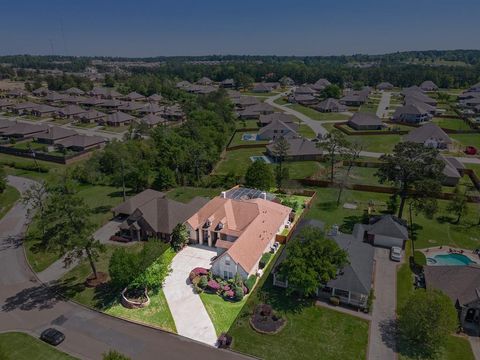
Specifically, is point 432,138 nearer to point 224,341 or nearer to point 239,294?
point 239,294

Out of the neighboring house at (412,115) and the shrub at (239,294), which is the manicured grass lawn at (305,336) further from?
the neighboring house at (412,115)

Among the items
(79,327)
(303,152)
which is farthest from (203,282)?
(303,152)

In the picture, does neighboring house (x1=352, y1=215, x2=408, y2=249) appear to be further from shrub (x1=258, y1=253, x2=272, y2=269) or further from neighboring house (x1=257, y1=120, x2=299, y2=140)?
neighboring house (x1=257, y1=120, x2=299, y2=140)

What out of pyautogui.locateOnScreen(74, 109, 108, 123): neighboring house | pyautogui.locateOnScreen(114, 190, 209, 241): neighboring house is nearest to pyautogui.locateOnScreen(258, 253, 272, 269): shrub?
pyautogui.locateOnScreen(114, 190, 209, 241): neighboring house

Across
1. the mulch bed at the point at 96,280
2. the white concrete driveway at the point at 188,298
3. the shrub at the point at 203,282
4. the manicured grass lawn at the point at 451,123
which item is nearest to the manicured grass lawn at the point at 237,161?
the white concrete driveway at the point at 188,298

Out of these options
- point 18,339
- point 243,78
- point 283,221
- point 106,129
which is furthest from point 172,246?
point 243,78

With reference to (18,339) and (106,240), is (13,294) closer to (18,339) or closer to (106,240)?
(18,339)
